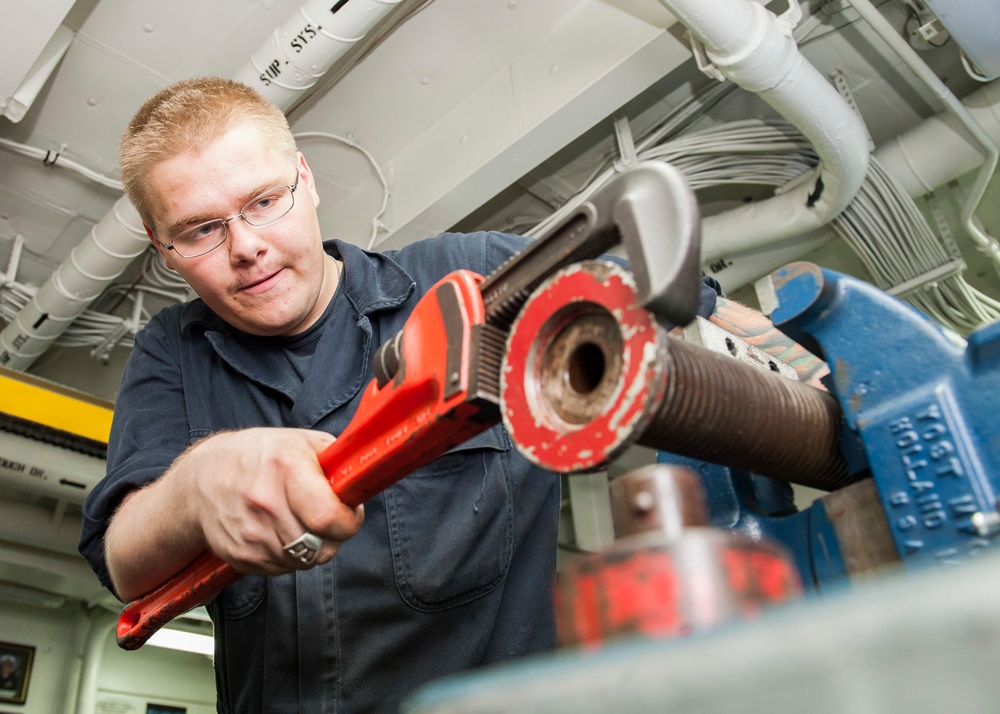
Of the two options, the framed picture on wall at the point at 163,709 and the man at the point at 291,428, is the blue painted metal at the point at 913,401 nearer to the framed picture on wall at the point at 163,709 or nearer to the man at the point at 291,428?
the man at the point at 291,428

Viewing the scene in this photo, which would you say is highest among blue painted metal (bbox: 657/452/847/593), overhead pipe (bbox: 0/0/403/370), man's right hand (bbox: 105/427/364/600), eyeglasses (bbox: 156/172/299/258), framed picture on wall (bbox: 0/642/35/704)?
overhead pipe (bbox: 0/0/403/370)

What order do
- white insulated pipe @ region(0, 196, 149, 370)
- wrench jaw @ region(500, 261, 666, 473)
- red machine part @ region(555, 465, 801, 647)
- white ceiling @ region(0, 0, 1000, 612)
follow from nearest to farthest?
red machine part @ region(555, 465, 801, 647) → wrench jaw @ region(500, 261, 666, 473) → white ceiling @ region(0, 0, 1000, 612) → white insulated pipe @ region(0, 196, 149, 370)

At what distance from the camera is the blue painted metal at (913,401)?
0.56 metres

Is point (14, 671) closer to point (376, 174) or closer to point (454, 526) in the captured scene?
point (376, 174)

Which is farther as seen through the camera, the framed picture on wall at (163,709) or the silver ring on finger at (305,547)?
the framed picture on wall at (163,709)

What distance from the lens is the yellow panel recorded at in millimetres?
2396

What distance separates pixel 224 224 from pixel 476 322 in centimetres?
71

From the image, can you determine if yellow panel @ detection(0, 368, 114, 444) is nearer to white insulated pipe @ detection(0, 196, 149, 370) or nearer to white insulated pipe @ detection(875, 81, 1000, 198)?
white insulated pipe @ detection(0, 196, 149, 370)

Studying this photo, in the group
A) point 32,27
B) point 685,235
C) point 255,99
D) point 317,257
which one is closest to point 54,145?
point 32,27

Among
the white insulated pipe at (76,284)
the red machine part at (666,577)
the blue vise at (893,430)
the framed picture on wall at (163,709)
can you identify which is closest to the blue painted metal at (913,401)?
the blue vise at (893,430)

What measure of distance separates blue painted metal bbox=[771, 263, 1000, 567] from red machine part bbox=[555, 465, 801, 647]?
226 mm

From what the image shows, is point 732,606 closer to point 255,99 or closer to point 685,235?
point 685,235

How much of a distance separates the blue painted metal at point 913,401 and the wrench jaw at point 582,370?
0.79 feet

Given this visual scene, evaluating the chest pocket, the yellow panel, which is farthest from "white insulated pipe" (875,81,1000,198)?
the yellow panel
